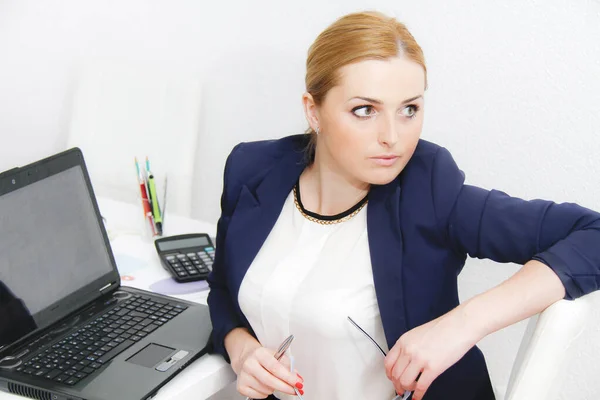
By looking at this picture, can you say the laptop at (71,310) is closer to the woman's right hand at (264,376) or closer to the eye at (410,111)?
the woman's right hand at (264,376)

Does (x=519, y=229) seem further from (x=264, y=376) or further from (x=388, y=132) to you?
(x=264, y=376)

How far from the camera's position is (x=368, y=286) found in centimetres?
115

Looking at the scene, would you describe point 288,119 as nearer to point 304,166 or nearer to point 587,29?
point 304,166

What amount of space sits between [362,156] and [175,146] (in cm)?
79

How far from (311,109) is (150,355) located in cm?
48

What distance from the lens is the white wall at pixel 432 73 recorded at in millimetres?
1453

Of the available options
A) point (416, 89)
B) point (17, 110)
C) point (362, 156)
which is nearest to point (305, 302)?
point (362, 156)

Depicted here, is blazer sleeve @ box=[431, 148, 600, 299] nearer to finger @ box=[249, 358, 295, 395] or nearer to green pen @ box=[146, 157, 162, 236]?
finger @ box=[249, 358, 295, 395]

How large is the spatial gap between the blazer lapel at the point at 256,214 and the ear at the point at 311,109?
5.1 inches

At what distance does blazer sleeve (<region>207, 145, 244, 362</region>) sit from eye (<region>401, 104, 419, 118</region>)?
1.20 feet

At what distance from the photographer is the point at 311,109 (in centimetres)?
119

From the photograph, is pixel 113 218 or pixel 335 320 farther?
pixel 113 218

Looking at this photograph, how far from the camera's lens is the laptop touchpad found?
114 centimetres

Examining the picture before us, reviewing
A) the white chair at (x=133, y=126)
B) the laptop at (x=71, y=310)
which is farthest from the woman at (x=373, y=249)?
the white chair at (x=133, y=126)
